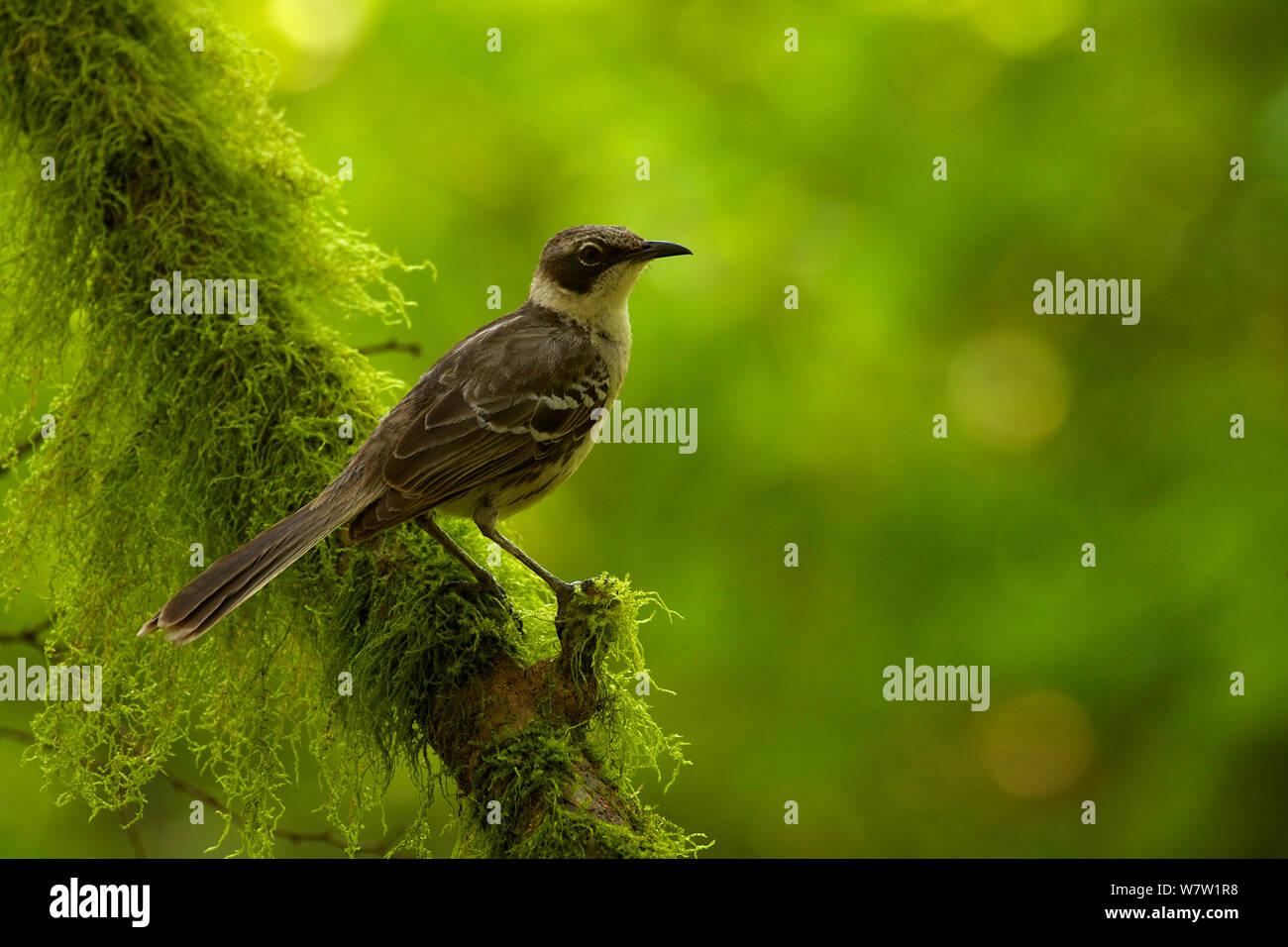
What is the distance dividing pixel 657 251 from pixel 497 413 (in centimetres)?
105

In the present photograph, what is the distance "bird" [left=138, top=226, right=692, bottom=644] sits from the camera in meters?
3.73

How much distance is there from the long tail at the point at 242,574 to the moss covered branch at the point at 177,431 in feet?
0.92

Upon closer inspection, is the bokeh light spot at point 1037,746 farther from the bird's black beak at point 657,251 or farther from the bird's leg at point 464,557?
the bird's leg at point 464,557

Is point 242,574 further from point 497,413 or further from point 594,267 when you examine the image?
point 594,267

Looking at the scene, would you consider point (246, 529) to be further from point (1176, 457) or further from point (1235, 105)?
point (1235, 105)

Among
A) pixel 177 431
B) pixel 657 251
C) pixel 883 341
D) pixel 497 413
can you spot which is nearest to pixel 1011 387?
pixel 883 341

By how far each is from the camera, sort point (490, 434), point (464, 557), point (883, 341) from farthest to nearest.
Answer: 1. point (883, 341)
2. point (490, 434)
3. point (464, 557)

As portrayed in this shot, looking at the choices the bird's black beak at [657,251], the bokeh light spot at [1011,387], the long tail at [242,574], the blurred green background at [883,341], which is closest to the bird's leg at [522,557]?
the long tail at [242,574]

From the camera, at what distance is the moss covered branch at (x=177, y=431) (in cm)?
406

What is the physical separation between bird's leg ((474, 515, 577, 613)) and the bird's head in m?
1.09

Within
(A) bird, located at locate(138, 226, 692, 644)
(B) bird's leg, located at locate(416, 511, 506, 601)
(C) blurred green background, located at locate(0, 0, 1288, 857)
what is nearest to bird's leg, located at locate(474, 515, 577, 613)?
(A) bird, located at locate(138, 226, 692, 644)

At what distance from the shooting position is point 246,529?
163 inches

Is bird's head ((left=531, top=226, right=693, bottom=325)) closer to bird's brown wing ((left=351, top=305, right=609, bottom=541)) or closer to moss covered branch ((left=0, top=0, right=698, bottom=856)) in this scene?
bird's brown wing ((left=351, top=305, right=609, bottom=541))

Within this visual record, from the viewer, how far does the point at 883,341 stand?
6738mm
